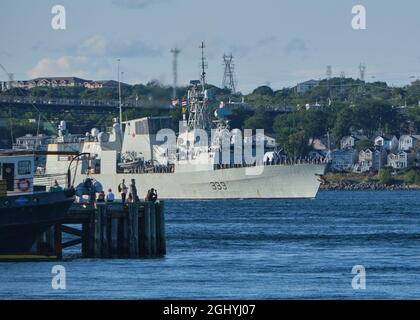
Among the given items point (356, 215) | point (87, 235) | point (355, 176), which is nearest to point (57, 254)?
point (87, 235)

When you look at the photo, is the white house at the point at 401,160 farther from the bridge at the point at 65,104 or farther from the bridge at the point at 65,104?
the bridge at the point at 65,104

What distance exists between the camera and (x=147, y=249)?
152 ft

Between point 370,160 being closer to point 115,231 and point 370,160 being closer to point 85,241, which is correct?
point 85,241

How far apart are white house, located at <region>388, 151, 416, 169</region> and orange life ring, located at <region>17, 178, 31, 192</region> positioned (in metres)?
130

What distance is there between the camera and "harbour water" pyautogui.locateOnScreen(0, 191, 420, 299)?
122 feet

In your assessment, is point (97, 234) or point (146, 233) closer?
point (97, 234)

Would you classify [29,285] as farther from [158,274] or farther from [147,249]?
[147,249]

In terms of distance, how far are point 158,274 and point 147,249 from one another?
5.01 meters

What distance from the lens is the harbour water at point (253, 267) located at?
3731 cm

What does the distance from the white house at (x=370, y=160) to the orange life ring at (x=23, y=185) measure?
13005 cm

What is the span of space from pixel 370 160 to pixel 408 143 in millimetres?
13934

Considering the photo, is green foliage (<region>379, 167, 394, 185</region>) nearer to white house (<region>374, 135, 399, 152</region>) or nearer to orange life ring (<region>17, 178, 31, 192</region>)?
white house (<region>374, 135, 399, 152</region>)

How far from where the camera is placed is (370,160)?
173750 millimetres

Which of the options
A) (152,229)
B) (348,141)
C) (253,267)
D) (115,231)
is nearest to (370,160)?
(348,141)
